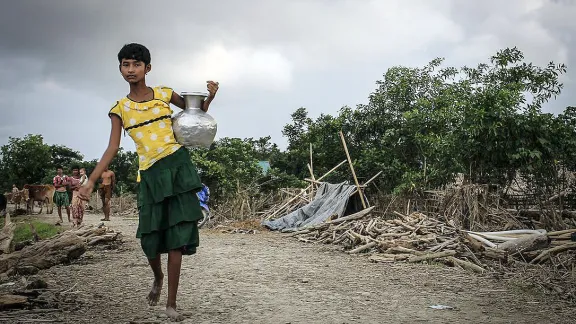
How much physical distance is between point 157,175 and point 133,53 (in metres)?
0.89

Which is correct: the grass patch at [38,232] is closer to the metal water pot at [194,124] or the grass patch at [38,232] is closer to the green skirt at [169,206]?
the green skirt at [169,206]

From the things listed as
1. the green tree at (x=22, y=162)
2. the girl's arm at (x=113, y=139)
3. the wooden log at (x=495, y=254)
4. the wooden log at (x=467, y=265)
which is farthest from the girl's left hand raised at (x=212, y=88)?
the green tree at (x=22, y=162)

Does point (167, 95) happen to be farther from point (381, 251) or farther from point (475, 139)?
point (475, 139)

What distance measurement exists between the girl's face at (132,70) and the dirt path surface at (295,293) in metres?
1.71

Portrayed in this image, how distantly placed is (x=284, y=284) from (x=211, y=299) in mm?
1093

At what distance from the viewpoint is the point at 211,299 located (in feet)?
15.1

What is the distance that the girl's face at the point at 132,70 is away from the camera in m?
3.77

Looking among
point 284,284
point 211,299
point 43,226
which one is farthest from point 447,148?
point 43,226

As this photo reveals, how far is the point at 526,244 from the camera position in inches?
297

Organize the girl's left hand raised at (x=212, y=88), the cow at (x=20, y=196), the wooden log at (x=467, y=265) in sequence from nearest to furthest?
the girl's left hand raised at (x=212, y=88)
the wooden log at (x=467, y=265)
the cow at (x=20, y=196)

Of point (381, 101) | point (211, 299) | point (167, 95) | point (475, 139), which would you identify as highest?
point (381, 101)

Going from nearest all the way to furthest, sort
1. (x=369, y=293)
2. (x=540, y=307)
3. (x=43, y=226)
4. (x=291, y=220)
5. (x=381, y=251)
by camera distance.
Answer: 1. (x=540, y=307)
2. (x=369, y=293)
3. (x=381, y=251)
4. (x=291, y=220)
5. (x=43, y=226)

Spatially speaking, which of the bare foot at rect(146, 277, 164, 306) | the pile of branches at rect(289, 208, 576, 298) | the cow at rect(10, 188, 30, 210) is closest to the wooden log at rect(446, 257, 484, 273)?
the pile of branches at rect(289, 208, 576, 298)

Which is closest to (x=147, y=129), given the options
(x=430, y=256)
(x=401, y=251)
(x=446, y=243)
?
(x=430, y=256)
